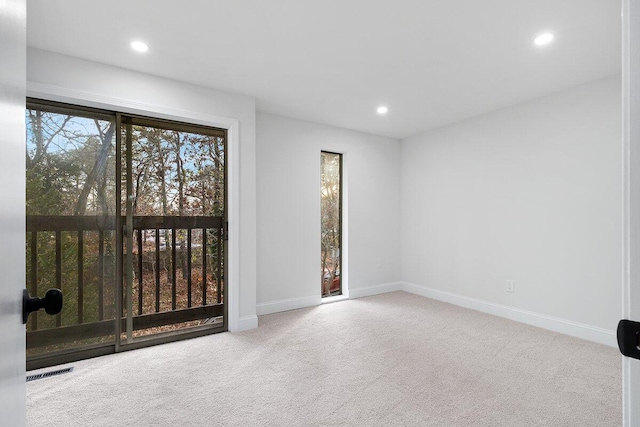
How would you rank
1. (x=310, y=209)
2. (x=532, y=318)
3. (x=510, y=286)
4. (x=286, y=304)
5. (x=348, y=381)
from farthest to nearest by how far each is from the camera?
1. (x=310, y=209)
2. (x=286, y=304)
3. (x=510, y=286)
4. (x=532, y=318)
5. (x=348, y=381)

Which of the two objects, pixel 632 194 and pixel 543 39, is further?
pixel 543 39

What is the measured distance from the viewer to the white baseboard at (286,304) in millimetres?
3697

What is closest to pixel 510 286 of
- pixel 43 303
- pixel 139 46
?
pixel 43 303

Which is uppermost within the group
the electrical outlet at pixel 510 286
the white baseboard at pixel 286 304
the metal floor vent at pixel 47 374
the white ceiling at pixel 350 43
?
the white ceiling at pixel 350 43

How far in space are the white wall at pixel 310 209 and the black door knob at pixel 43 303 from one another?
3.00m

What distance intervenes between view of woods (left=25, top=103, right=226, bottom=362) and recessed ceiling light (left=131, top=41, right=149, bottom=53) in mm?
677

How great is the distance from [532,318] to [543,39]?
271cm

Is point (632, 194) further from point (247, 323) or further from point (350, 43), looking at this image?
point (247, 323)

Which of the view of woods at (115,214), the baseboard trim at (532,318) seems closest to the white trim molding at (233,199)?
the view of woods at (115,214)

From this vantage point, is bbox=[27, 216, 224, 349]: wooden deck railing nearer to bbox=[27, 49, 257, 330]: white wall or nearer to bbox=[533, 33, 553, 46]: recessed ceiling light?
bbox=[27, 49, 257, 330]: white wall

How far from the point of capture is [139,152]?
289 cm

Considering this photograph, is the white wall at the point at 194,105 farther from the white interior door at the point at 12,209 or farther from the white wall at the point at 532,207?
the white wall at the point at 532,207

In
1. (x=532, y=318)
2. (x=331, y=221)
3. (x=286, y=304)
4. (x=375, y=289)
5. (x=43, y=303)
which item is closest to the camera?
(x=43, y=303)

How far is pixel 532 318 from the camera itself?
132 inches
